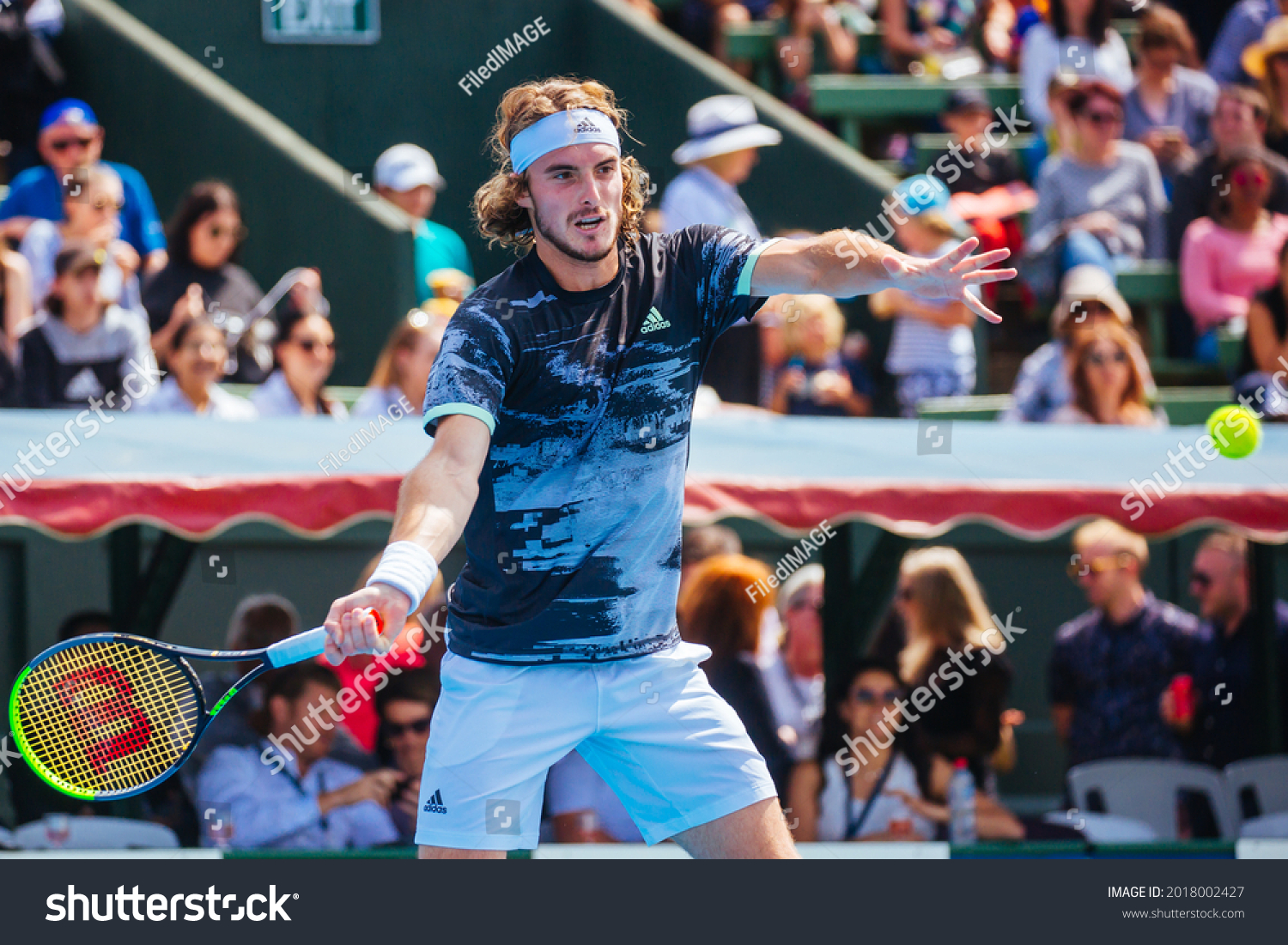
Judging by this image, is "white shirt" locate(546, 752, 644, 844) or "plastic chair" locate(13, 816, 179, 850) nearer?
"plastic chair" locate(13, 816, 179, 850)

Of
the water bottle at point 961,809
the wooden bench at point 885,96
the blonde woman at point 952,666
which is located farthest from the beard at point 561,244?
the wooden bench at point 885,96

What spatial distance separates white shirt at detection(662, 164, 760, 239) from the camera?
7.66 metres

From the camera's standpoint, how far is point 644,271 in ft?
12.4

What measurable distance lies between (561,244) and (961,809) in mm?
3468

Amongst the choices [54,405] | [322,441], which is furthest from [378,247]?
[322,441]

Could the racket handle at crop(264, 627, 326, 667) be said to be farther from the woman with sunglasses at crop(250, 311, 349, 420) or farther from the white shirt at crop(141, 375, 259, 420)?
the woman with sunglasses at crop(250, 311, 349, 420)

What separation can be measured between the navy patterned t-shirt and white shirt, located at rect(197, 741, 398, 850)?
2547 millimetres

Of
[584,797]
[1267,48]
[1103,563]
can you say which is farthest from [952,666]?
[1267,48]

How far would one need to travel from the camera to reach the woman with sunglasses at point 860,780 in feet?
20.7

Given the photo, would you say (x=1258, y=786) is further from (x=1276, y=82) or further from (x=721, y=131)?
(x=1276, y=82)

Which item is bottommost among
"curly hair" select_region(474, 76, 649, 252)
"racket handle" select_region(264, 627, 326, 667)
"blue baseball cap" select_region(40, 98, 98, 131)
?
"racket handle" select_region(264, 627, 326, 667)

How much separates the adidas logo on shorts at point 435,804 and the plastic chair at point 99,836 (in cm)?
270

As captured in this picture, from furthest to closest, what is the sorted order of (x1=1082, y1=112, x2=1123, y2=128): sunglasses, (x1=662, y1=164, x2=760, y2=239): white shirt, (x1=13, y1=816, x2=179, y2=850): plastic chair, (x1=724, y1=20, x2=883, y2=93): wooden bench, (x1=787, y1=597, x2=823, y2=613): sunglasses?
(x1=724, y1=20, x2=883, y2=93): wooden bench, (x1=1082, y1=112, x2=1123, y2=128): sunglasses, (x1=662, y1=164, x2=760, y2=239): white shirt, (x1=787, y1=597, x2=823, y2=613): sunglasses, (x1=13, y1=816, x2=179, y2=850): plastic chair

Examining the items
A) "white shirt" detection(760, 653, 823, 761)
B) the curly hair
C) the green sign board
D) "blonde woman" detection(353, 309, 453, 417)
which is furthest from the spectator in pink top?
the curly hair
